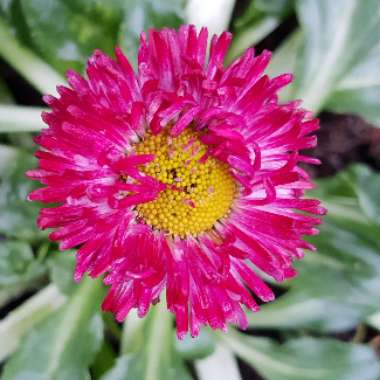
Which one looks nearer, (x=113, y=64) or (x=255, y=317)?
(x=113, y=64)

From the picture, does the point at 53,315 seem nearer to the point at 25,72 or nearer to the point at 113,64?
the point at 25,72

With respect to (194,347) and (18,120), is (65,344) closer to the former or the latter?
(194,347)

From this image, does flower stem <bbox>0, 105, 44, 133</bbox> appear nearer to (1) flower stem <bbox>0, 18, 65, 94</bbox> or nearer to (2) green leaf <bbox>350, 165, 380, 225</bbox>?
(1) flower stem <bbox>0, 18, 65, 94</bbox>

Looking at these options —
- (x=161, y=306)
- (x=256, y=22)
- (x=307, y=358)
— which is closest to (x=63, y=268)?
(x=161, y=306)

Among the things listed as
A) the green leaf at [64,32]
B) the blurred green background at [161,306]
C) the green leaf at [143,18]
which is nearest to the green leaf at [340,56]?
the blurred green background at [161,306]

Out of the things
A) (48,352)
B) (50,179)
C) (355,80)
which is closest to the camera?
(50,179)

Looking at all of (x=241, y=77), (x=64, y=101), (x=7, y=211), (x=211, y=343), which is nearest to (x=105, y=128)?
(x=64, y=101)

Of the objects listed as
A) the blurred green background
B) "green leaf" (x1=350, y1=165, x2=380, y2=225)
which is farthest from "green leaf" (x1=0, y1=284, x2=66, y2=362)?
"green leaf" (x1=350, y1=165, x2=380, y2=225)
